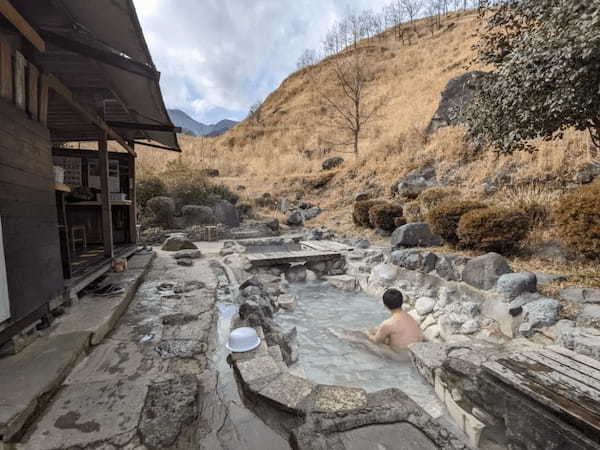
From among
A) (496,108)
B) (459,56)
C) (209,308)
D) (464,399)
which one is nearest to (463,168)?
(496,108)

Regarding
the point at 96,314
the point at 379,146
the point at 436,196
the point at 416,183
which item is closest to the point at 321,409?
the point at 96,314

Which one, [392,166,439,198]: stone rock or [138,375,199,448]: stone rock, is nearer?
[138,375,199,448]: stone rock

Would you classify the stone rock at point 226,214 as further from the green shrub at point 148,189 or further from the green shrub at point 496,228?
the green shrub at point 496,228

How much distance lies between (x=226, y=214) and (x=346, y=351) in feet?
28.7

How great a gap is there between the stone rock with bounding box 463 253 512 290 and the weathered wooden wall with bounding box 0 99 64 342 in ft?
16.2

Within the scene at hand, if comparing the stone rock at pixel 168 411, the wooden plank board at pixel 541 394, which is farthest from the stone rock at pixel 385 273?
the stone rock at pixel 168 411

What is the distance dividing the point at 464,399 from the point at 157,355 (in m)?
2.55

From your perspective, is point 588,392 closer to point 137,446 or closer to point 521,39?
point 137,446

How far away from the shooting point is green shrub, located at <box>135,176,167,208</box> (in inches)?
413

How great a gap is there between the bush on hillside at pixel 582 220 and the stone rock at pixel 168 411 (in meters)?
4.63

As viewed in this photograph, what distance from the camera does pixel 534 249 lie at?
4.44 m

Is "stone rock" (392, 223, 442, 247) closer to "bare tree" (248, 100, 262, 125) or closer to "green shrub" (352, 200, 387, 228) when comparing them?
"green shrub" (352, 200, 387, 228)

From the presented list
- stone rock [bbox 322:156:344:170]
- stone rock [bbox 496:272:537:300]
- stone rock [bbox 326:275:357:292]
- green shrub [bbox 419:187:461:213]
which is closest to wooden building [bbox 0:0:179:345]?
stone rock [bbox 326:275:357:292]

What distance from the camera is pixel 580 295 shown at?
3.06 m
